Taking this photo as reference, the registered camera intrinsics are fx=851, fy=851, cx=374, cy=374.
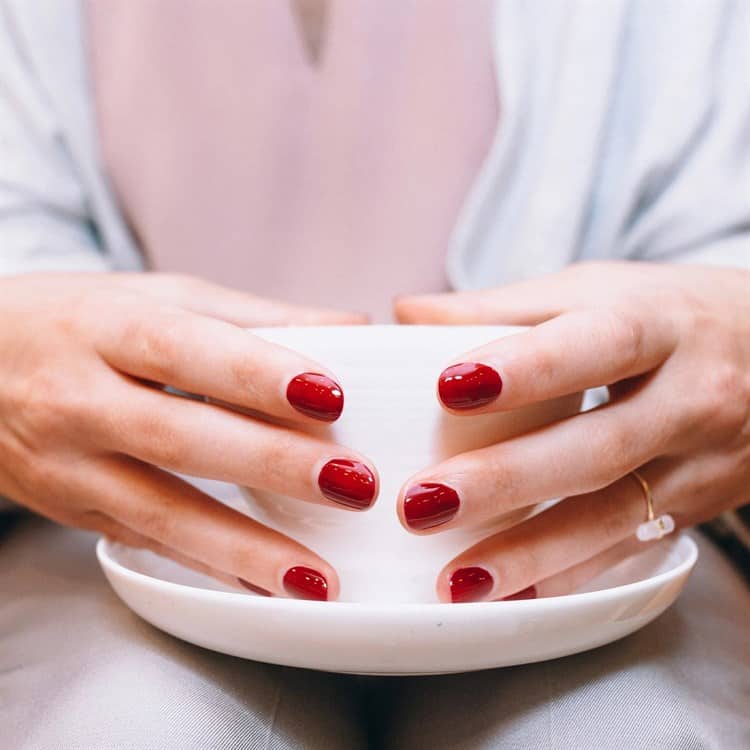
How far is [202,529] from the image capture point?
0.42 m

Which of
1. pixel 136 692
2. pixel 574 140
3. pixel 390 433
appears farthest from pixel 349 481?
pixel 574 140

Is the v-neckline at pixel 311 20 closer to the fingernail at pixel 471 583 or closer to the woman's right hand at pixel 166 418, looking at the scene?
the woman's right hand at pixel 166 418

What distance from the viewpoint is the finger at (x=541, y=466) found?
1.20 feet

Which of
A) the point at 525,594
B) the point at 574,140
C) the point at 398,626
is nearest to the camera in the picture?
the point at 398,626

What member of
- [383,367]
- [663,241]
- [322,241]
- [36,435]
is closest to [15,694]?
[36,435]

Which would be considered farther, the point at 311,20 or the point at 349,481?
the point at 311,20

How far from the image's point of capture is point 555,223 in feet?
2.25

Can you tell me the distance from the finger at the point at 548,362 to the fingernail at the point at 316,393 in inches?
1.8

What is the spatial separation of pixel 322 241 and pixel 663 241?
29 centimetres

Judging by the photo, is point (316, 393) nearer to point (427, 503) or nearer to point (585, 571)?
point (427, 503)

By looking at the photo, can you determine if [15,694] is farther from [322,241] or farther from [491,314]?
[322,241]

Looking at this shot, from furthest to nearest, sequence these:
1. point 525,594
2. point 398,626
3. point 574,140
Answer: point 574,140, point 525,594, point 398,626

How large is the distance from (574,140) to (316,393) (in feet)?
1.36

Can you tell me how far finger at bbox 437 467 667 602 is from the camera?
39 centimetres
